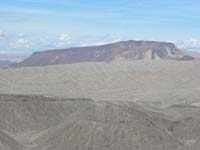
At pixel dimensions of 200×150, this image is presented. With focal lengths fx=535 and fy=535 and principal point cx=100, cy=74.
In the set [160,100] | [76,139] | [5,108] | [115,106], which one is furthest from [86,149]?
[160,100]

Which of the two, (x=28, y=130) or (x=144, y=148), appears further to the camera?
(x=28, y=130)

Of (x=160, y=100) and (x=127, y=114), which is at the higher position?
(x=127, y=114)

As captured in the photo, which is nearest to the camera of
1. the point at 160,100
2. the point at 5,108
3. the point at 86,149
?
the point at 86,149

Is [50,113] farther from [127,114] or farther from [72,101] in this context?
[127,114]

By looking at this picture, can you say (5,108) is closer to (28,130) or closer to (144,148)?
(28,130)

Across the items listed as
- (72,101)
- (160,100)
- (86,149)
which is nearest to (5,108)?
(72,101)

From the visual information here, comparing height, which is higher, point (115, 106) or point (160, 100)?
point (115, 106)

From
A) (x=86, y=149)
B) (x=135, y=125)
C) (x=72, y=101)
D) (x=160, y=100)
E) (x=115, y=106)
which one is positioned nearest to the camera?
(x=86, y=149)

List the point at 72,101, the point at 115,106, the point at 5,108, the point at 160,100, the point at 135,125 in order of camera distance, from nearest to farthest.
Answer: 1. the point at 135,125
2. the point at 115,106
3. the point at 5,108
4. the point at 72,101
5. the point at 160,100

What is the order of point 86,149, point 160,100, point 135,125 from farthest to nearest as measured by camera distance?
point 160,100, point 135,125, point 86,149
